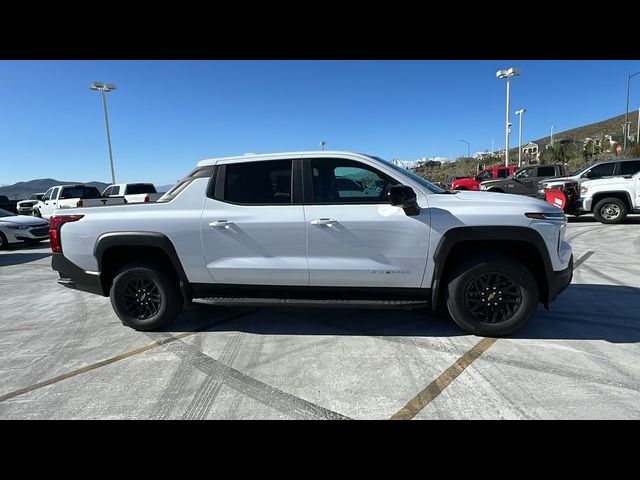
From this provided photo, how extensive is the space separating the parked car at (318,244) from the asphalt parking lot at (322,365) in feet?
1.36

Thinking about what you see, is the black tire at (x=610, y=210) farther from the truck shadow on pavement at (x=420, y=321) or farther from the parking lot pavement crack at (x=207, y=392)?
the parking lot pavement crack at (x=207, y=392)

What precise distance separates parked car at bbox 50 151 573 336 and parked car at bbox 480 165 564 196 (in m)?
13.6

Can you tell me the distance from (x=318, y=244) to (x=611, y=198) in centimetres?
1156

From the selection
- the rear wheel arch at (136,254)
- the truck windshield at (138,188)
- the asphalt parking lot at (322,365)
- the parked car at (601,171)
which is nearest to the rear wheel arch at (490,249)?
the asphalt parking lot at (322,365)

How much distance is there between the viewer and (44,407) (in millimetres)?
2578

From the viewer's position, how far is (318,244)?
3.42 m

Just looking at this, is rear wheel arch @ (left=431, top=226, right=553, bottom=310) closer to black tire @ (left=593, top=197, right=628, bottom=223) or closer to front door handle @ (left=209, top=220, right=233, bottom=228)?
front door handle @ (left=209, top=220, right=233, bottom=228)

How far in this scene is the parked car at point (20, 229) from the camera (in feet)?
33.9

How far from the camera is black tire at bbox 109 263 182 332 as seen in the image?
379 centimetres

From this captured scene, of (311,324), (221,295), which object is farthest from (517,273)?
(221,295)

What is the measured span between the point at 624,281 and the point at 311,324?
4673 mm

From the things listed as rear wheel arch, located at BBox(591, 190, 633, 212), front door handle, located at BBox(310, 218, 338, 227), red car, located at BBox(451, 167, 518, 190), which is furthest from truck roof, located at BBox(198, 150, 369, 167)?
red car, located at BBox(451, 167, 518, 190)

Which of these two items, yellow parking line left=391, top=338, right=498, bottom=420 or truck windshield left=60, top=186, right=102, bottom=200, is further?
truck windshield left=60, top=186, right=102, bottom=200
